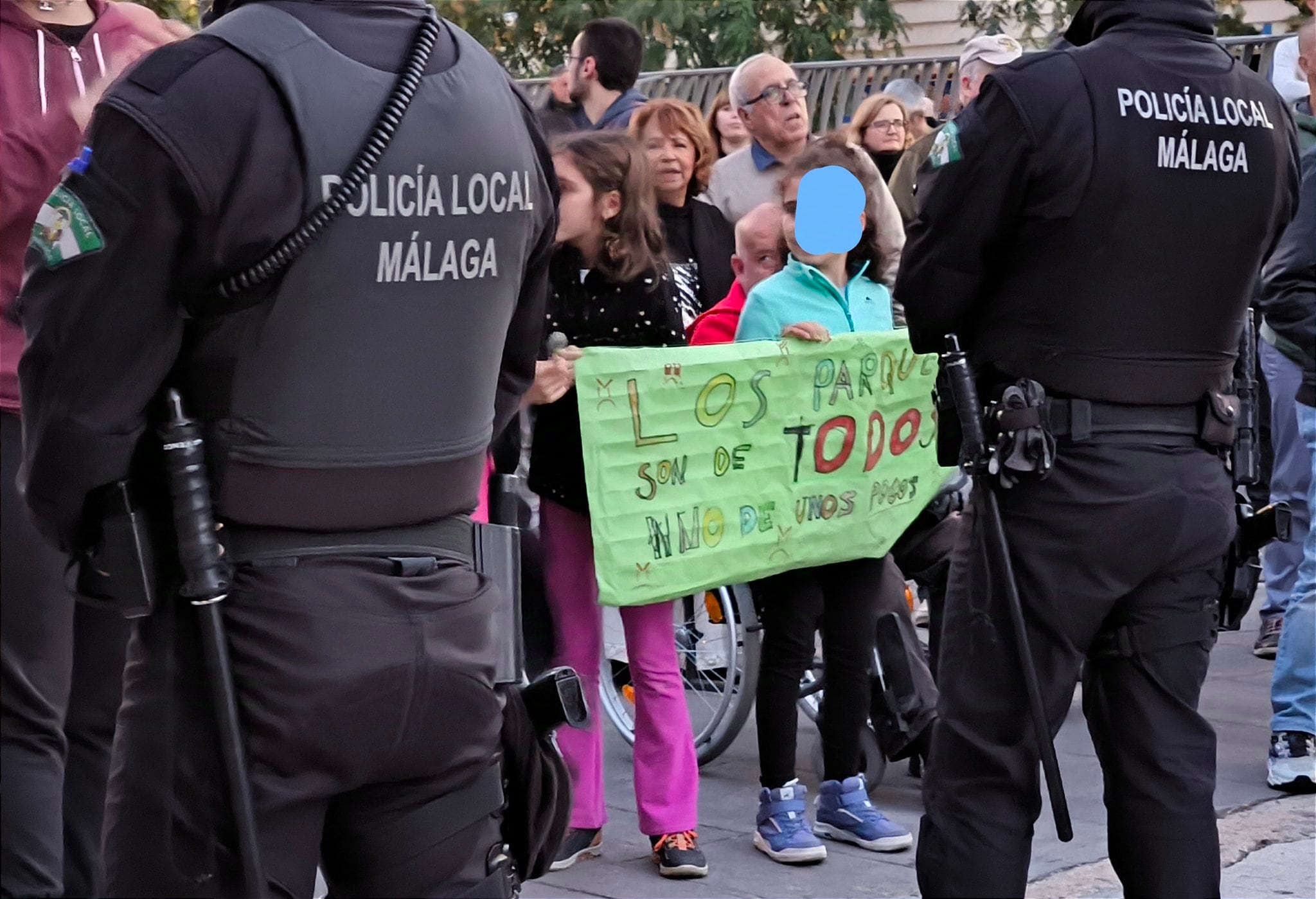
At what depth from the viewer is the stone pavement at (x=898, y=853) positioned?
4.64 m

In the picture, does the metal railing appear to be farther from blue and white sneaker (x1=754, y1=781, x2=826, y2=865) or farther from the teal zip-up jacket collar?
blue and white sneaker (x1=754, y1=781, x2=826, y2=865)

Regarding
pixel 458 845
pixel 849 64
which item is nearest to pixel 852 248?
pixel 458 845

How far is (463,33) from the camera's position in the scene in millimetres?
2760

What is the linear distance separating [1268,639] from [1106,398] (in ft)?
14.1

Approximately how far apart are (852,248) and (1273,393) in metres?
2.61

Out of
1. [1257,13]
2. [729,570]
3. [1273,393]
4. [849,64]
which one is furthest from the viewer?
[1257,13]

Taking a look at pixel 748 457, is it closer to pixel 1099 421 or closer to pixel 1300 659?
pixel 1099 421

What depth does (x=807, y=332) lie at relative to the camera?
16.7 ft

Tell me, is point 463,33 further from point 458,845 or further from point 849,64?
point 849,64

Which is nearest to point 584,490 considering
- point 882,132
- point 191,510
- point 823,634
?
point 823,634

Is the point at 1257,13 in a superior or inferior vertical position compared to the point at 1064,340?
superior

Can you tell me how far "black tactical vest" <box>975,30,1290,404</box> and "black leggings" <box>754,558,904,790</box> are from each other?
157 centimetres

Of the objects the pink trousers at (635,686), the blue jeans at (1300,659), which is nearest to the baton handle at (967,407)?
the pink trousers at (635,686)

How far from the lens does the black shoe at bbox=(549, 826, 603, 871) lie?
4.79 m
